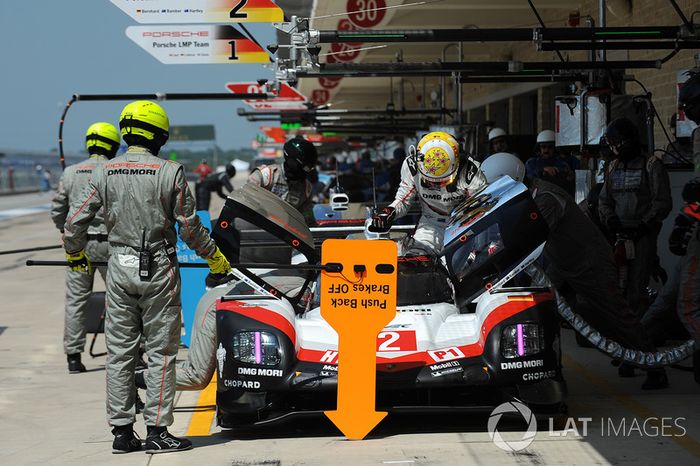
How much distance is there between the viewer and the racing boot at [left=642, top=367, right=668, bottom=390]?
8398mm

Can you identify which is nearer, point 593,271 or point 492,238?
point 492,238

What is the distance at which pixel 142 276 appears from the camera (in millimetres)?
6645

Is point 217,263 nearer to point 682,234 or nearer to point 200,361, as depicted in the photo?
point 200,361

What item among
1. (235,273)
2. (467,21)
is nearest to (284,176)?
(235,273)

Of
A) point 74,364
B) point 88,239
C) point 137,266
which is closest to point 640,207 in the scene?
point 137,266

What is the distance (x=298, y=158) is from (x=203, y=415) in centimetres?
290

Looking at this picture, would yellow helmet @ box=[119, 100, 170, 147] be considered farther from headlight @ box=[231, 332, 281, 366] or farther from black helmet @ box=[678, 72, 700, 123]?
black helmet @ box=[678, 72, 700, 123]

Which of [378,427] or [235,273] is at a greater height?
[235,273]

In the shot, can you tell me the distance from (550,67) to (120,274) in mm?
6001

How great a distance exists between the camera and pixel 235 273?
295 inches

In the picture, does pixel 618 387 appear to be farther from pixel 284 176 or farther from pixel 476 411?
pixel 284 176

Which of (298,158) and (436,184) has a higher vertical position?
(298,158)

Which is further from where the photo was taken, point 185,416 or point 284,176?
point 284,176

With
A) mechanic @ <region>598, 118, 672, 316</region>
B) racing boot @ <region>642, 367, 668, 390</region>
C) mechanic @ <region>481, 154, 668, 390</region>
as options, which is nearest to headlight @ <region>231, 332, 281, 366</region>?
mechanic @ <region>481, 154, 668, 390</region>
